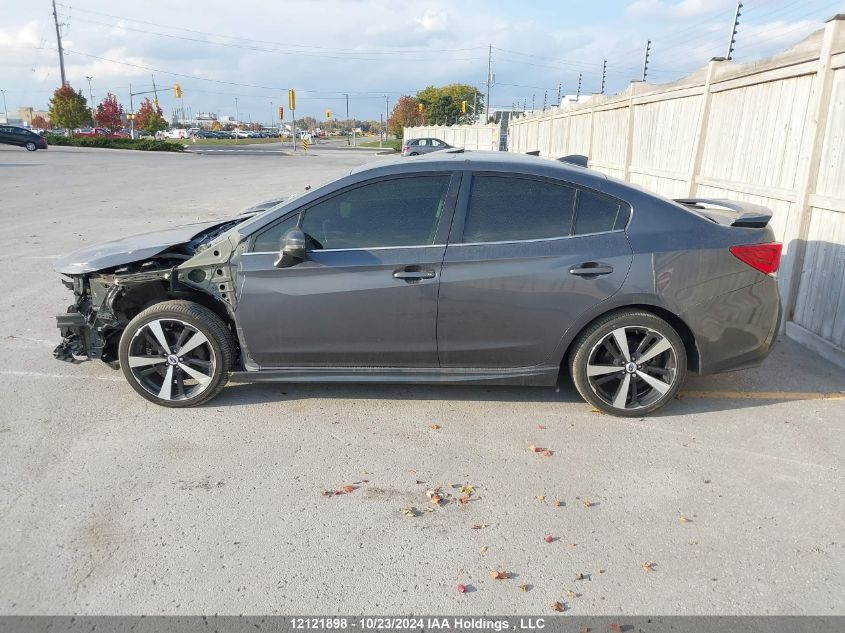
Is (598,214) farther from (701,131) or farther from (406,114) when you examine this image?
(406,114)

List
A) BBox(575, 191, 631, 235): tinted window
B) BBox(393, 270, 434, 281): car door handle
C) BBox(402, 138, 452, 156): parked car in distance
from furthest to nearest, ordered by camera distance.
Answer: BBox(402, 138, 452, 156): parked car in distance, BBox(575, 191, 631, 235): tinted window, BBox(393, 270, 434, 281): car door handle

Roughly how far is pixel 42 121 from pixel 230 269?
126161 millimetres

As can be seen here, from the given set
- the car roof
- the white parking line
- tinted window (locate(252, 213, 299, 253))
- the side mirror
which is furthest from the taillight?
the white parking line

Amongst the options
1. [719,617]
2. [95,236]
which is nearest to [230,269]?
[719,617]

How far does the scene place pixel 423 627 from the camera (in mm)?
2570

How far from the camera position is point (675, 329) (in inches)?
170

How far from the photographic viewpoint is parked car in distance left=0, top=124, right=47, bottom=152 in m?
39.3

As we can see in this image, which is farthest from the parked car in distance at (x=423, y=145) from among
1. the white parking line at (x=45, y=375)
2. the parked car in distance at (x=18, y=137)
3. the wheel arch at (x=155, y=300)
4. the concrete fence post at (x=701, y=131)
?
the wheel arch at (x=155, y=300)

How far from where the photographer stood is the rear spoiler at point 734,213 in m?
4.28

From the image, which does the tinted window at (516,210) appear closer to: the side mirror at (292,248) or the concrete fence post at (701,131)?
the side mirror at (292,248)

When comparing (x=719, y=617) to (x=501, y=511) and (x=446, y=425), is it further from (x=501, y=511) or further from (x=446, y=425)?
(x=446, y=425)

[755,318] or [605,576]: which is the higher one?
[755,318]

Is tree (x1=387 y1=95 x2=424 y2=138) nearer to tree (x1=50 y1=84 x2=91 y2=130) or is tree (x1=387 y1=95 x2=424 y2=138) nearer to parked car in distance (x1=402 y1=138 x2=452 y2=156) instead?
tree (x1=50 y1=84 x2=91 y2=130)

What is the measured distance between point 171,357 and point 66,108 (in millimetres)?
67173
